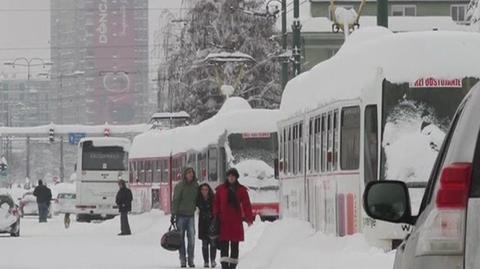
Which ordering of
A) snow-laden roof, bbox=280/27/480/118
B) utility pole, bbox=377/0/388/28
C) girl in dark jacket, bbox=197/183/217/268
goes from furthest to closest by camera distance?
utility pole, bbox=377/0/388/28
girl in dark jacket, bbox=197/183/217/268
snow-laden roof, bbox=280/27/480/118

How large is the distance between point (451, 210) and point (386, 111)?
15340 mm

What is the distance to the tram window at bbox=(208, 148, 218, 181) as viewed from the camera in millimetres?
41531

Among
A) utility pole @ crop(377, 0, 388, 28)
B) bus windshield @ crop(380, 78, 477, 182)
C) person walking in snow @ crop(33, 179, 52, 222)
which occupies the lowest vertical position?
person walking in snow @ crop(33, 179, 52, 222)

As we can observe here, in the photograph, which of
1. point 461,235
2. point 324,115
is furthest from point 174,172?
point 461,235

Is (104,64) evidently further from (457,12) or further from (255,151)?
(255,151)

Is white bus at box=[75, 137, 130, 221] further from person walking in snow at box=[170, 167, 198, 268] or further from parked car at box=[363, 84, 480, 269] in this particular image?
parked car at box=[363, 84, 480, 269]

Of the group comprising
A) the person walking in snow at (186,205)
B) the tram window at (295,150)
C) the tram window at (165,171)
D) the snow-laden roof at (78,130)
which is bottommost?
the snow-laden roof at (78,130)

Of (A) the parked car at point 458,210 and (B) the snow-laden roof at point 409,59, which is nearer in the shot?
(A) the parked car at point 458,210

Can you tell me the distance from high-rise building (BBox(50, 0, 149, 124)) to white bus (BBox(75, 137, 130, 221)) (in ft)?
268

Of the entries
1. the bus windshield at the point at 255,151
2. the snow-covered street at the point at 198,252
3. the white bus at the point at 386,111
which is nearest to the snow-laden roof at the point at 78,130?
the snow-covered street at the point at 198,252

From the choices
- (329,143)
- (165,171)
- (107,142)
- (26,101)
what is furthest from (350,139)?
(26,101)

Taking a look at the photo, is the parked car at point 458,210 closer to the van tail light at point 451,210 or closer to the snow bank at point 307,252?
the van tail light at point 451,210

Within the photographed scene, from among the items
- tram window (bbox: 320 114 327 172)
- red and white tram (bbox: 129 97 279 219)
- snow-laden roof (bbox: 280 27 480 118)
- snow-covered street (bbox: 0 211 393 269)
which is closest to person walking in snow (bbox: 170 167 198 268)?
snow-covered street (bbox: 0 211 393 269)

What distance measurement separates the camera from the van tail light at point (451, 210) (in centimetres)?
492
